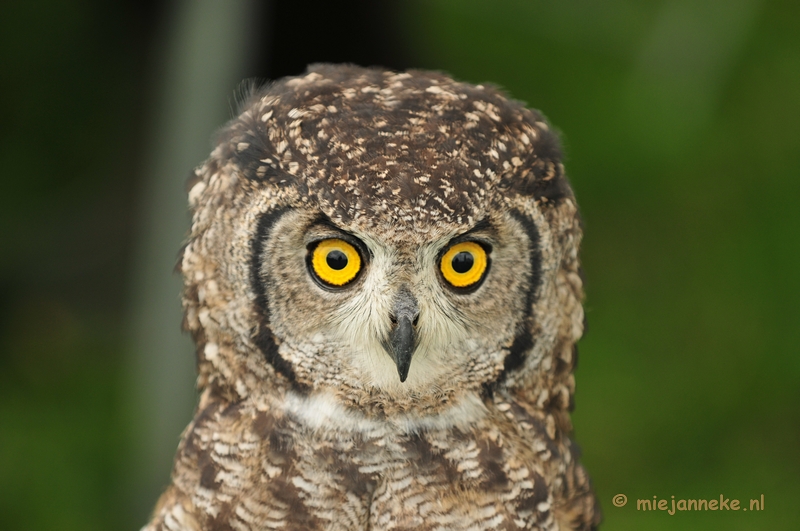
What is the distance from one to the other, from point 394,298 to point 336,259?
0.47 feet

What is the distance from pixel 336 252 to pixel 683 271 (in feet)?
12.4

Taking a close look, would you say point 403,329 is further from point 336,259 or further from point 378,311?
point 336,259

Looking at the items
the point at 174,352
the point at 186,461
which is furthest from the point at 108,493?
the point at 186,461

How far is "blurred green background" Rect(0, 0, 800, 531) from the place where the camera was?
4336mm

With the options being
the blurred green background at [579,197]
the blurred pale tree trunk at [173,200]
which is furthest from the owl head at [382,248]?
the blurred green background at [579,197]

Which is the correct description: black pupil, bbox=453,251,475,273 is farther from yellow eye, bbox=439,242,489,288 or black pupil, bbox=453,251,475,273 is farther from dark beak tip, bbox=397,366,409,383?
dark beak tip, bbox=397,366,409,383

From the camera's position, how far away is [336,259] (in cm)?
182

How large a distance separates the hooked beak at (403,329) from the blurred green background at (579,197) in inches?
98.7

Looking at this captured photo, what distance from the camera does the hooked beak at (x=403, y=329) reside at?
1.77m

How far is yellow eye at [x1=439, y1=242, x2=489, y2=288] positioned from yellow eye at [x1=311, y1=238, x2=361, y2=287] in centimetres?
19

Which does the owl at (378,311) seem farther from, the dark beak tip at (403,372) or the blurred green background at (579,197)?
the blurred green background at (579,197)

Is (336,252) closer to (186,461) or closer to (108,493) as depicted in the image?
(186,461)

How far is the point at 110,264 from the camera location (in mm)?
5609

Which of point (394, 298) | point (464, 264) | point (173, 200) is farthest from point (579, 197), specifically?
point (394, 298)
